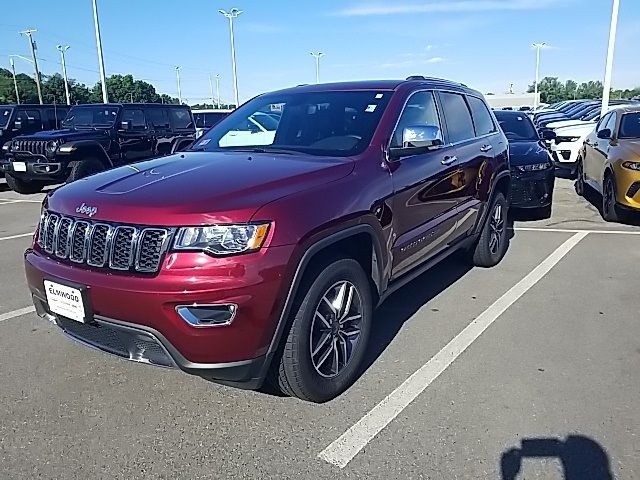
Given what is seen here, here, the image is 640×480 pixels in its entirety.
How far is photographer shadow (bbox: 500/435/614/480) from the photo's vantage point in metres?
2.57

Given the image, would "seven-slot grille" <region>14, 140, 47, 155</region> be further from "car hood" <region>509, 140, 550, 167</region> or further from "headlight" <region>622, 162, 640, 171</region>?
"headlight" <region>622, 162, 640, 171</region>

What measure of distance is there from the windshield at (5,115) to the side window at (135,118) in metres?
3.18

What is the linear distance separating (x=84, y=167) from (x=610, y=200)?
29.2 ft

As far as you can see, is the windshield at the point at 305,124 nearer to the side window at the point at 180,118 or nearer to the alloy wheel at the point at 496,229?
the alloy wheel at the point at 496,229

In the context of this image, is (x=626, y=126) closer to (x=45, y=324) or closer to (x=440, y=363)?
(x=440, y=363)

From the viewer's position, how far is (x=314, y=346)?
10.1 feet

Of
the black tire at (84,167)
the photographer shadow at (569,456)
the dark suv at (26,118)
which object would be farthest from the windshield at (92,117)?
the photographer shadow at (569,456)

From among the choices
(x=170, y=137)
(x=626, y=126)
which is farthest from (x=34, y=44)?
(x=626, y=126)

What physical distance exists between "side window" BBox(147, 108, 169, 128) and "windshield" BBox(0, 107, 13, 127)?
3.44m

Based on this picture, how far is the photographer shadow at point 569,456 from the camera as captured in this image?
2.57 meters

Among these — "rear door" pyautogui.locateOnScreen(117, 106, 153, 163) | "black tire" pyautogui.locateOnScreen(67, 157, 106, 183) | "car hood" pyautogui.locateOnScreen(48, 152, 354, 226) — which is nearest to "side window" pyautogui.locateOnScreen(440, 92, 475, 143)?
"car hood" pyautogui.locateOnScreen(48, 152, 354, 226)

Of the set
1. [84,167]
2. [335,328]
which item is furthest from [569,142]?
[335,328]

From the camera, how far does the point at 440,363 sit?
12.1ft

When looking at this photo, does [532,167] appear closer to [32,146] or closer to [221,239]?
[221,239]
